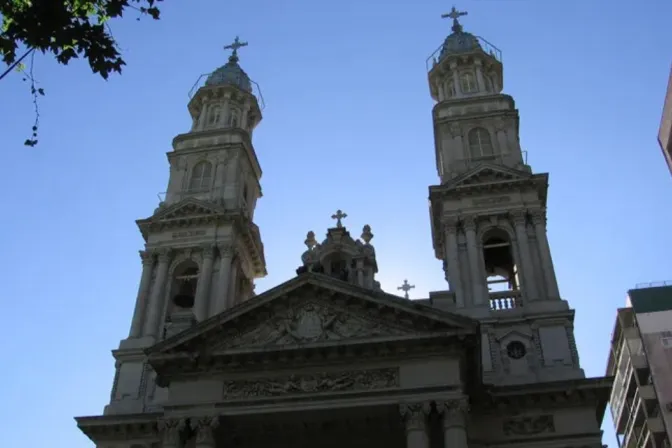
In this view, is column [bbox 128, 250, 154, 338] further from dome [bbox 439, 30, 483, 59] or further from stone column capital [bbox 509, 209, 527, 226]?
dome [bbox 439, 30, 483, 59]

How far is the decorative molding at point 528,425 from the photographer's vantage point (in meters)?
25.9

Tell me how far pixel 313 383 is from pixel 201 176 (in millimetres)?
16990

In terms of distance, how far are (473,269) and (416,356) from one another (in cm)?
783

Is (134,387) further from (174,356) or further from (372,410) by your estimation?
(372,410)

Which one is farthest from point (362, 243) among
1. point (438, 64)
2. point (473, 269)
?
point (438, 64)

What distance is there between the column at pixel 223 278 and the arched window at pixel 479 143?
39.0ft

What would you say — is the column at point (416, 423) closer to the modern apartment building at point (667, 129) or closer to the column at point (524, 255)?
the column at point (524, 255)

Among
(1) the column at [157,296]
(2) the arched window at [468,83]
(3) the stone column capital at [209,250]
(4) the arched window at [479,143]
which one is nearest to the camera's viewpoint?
(1) the column at [157,296]

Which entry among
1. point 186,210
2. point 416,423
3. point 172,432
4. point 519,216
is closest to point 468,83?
point 519,216

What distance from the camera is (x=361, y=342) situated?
24.2 meters

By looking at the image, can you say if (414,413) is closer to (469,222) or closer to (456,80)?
(469,222)

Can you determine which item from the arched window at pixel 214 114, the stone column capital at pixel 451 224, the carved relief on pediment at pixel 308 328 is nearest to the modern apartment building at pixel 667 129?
the carved relief on pediment at pixel 308 328

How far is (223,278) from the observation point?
33250 mm

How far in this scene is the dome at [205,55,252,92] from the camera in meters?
43.7
